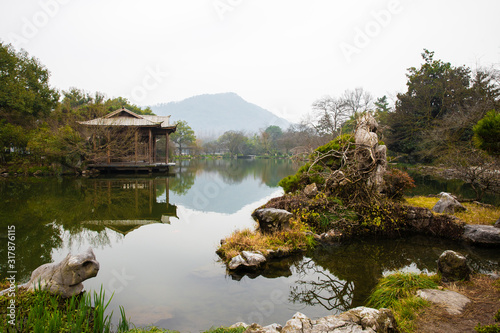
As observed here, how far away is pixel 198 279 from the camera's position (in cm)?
467

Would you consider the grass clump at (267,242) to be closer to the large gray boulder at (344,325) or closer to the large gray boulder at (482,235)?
the large gray boulder at (344,325)

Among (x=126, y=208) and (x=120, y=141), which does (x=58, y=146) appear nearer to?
(x=120, y=141)

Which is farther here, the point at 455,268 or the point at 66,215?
the point at 66,215

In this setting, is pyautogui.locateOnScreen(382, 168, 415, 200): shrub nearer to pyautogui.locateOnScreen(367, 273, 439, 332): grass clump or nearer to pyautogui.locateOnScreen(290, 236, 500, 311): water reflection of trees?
pyautogui.locateOnScreen(290, 236, 500, 311): water reflection of trees

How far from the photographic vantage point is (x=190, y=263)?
5.35 metres

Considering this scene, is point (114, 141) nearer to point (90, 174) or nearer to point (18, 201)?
point (90, 174)

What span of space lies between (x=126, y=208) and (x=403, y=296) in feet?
28.5

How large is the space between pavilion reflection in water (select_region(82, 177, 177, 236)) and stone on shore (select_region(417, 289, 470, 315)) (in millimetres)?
6411

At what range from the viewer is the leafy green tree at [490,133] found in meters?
4.33

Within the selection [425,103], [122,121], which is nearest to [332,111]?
[425,103]

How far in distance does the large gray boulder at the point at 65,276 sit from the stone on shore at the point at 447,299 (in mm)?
4181

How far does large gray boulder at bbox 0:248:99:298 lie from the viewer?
3.35 metres

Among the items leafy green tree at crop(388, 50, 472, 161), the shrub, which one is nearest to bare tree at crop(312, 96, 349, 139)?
leafy green tree at crop(388, 50, 472, 161)

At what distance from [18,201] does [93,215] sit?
3.94m
